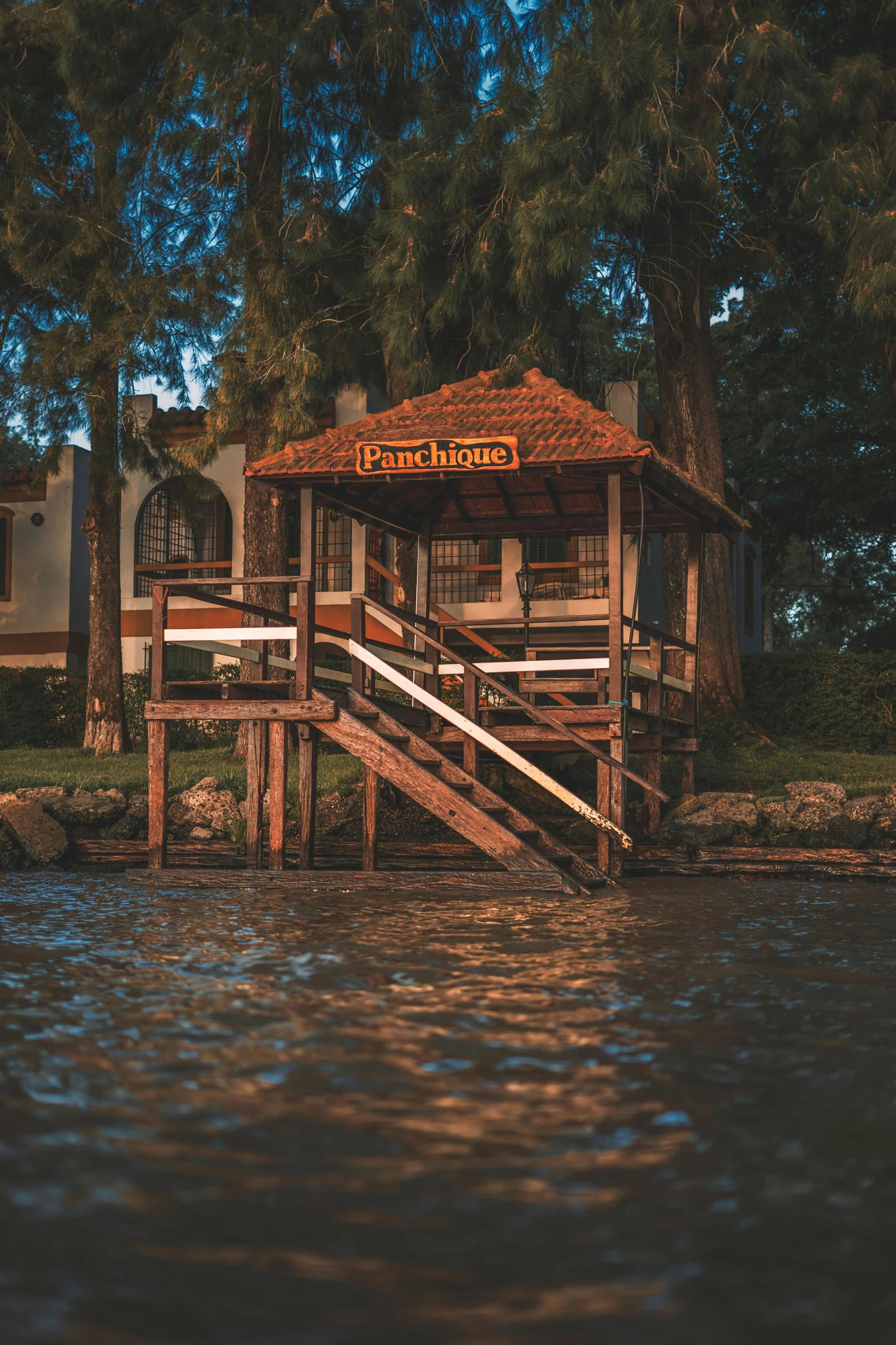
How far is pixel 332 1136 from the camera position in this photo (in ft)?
15.0

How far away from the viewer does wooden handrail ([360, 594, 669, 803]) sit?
1290cm

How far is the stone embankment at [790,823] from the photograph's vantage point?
15.2 meters

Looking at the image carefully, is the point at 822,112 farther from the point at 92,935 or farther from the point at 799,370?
the point at 92,935

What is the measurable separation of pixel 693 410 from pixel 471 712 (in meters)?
8.63

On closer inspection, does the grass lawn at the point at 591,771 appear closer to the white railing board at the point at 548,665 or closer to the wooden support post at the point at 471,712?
the wooden support post at the point at 471,712

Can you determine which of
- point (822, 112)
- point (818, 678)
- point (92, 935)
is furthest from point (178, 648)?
point (92, 935)

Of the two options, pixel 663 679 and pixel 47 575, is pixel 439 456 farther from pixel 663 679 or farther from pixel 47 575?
pixel 47 575

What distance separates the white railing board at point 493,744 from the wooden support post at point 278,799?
1144 millimetres

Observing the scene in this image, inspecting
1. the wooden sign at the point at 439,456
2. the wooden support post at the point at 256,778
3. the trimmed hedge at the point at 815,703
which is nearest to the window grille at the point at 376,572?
the trimmed hedge at the point at 815,703

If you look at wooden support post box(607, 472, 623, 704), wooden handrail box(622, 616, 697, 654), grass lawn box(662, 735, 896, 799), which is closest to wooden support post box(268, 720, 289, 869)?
wooden support post box(607, 472, 623, 704)

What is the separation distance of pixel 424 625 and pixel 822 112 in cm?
974

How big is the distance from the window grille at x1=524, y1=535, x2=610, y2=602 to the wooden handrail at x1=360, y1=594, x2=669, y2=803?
1077cm

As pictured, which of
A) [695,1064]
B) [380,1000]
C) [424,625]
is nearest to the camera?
[695,1064]

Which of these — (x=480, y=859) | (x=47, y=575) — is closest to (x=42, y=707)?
(x=47, y=575)
